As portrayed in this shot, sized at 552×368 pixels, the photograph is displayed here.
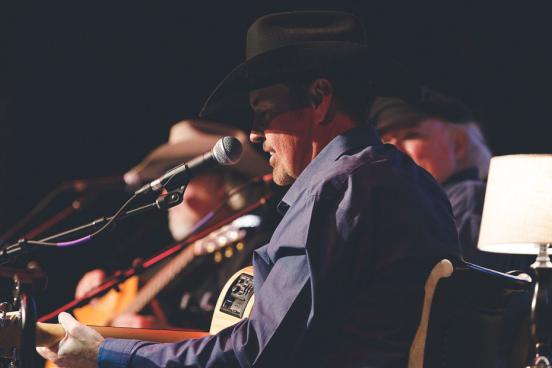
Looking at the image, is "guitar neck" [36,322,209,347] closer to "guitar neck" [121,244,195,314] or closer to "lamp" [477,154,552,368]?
"lamp" [477,154,552,368]

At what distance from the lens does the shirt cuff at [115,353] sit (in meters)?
1.88

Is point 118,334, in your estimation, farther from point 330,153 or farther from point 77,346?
point 330,153

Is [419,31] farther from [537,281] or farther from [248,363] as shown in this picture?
[248,363]

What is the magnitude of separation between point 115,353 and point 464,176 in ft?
7.90

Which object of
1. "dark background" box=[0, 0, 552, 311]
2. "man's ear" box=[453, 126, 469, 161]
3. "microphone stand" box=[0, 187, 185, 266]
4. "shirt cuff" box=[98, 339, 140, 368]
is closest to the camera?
"shirt cuff" box=[98, 339, 140, 368]

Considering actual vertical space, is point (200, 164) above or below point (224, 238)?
above

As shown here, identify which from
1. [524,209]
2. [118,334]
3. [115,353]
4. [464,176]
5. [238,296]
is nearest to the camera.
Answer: [115,353]

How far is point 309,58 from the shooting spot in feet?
7.20

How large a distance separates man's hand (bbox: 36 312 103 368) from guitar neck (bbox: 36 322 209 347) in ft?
0.43

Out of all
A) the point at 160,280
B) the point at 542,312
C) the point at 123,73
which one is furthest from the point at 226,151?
the point at 123,73

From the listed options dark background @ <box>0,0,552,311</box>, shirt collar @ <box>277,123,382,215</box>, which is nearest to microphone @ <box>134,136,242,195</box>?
shirt collar @ <box>277,123,382,215</box>

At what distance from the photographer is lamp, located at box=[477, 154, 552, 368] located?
2992 mm

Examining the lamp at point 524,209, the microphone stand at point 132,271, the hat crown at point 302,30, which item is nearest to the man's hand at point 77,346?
the hat crown at point 302,30

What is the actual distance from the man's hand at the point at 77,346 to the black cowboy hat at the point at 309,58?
2.45ft
